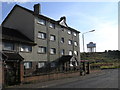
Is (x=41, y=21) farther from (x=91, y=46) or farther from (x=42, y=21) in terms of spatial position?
(x=91, y=46)

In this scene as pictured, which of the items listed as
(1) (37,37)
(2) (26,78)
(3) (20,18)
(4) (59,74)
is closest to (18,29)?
(3) (20,18)

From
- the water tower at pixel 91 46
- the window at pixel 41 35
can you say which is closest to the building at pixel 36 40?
the window at pixel 41 35

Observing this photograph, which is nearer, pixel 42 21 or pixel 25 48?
pixel 25 48

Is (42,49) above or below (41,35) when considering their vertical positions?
below

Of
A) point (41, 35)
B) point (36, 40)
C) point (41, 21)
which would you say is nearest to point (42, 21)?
point (41, 21)

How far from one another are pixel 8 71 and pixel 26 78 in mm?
2721

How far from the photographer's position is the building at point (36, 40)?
88.4 ft

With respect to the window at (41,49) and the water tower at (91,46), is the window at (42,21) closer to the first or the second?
the window at (41,49)

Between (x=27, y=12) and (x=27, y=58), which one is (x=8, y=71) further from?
(x=27, y=12)

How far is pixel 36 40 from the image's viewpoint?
30750 millimetres

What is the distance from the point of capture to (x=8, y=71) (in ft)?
55.7

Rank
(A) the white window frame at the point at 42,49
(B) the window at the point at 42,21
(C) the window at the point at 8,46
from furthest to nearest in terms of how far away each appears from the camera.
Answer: (B) the window at the point at 42,21
(A) the white window frame at the point at 42,49
(C) the window at the point at 8,46

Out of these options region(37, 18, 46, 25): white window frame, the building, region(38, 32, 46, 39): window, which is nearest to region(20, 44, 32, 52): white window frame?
the building

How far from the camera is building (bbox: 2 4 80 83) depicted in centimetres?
2695
